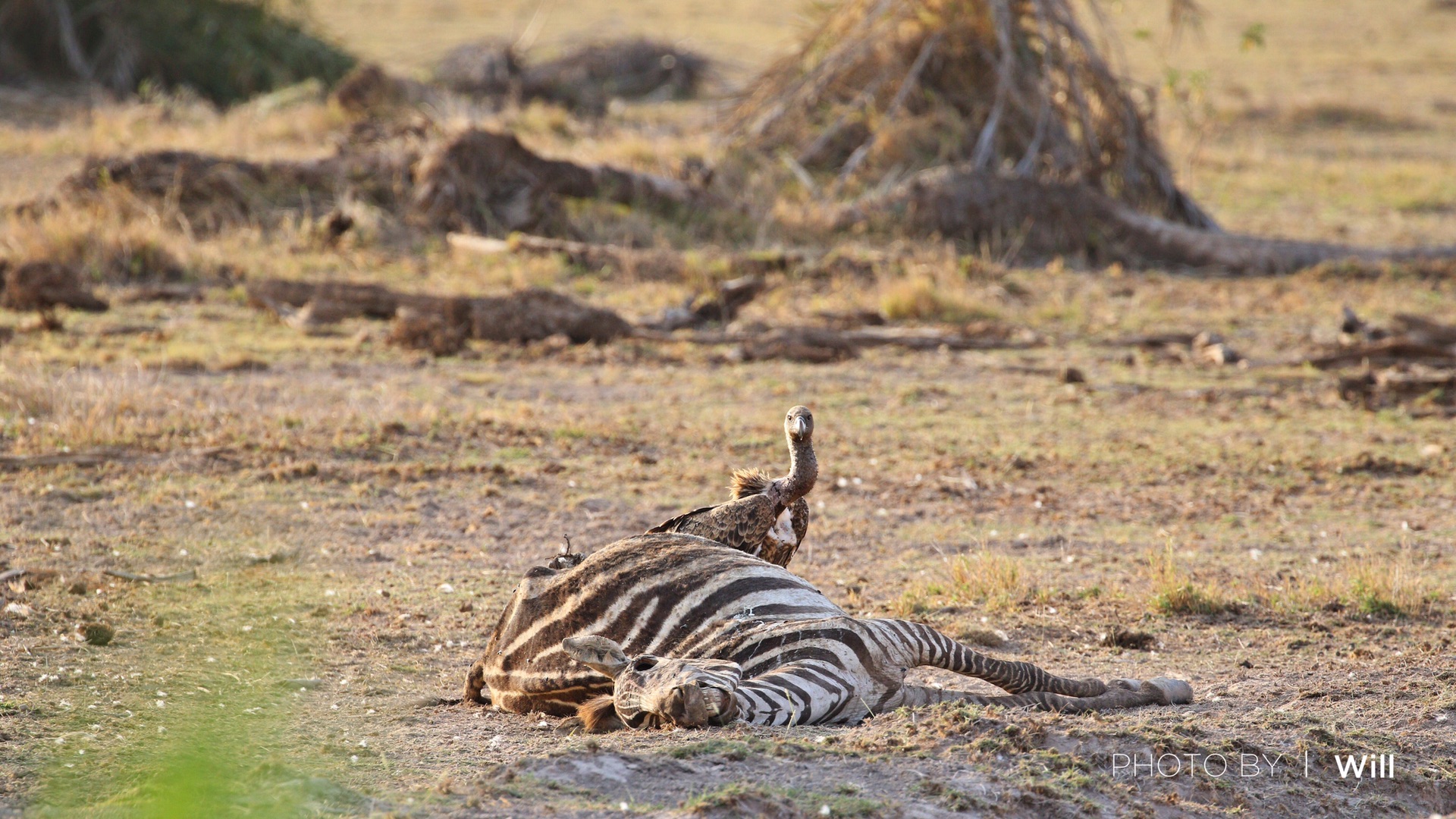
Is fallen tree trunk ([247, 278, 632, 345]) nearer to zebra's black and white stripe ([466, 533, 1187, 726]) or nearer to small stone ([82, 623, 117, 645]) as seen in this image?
small stone ([82, 623, 117, 645])

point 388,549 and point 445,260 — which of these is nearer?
point 388,549

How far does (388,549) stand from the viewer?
661cm

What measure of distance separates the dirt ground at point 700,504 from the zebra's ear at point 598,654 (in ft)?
0.64

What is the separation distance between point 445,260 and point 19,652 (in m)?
9.36

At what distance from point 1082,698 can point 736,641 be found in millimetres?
1165

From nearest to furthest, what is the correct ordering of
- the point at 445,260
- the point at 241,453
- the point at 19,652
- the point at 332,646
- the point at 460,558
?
the point at 19,652, the point at 332,646, the point at 460,558, the point at 241,453, the point at 445,260

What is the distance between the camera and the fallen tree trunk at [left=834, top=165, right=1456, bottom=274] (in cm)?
1497

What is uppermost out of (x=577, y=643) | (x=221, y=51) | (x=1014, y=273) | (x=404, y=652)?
(x=221, y=51)

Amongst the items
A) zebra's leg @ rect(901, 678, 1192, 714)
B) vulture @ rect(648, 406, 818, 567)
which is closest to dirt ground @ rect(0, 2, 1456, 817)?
zebra's leg @ rect(901, 678, 1192, 714)

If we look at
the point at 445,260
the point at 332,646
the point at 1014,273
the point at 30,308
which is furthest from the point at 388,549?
the point at 1014,273

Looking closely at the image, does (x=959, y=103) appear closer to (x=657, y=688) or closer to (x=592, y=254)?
(x=592, y=254)

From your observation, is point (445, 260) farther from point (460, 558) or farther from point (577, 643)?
point (577, 643)

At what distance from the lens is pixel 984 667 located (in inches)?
167

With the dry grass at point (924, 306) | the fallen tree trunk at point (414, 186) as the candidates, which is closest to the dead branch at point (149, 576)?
the dry grass at point (924, 306)
